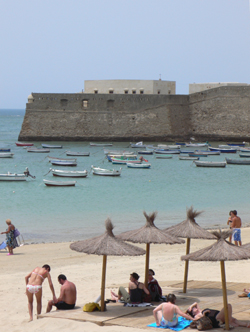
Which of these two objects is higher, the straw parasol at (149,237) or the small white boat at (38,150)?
the small white boat at (38,150)

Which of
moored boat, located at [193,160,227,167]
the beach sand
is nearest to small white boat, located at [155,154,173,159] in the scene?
moored boat, located at [193,160,227,167]

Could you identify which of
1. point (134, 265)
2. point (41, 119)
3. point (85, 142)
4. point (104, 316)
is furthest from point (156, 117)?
Answer: point (104, 316)

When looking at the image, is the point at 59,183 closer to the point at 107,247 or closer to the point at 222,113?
the point at 107,247

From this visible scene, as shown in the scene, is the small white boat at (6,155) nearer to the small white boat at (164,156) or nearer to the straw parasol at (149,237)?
the small white boat at (164,156)

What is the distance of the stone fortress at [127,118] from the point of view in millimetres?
54219

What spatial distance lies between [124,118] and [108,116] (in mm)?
1629

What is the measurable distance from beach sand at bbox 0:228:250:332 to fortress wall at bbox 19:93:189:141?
40.0 m

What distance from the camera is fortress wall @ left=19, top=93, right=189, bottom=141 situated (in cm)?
5456

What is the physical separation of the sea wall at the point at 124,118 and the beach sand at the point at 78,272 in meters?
39.9

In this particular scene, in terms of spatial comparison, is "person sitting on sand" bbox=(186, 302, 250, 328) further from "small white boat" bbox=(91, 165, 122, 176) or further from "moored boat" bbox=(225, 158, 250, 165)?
"moored boat" bbox=(225, 158, 250, 165)

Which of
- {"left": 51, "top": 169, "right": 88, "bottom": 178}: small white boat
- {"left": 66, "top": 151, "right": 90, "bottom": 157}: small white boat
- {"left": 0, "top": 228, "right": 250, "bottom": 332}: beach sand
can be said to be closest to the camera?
{"left": 0, "top": 228, "right": 250, "bottom": 332}: beach sand

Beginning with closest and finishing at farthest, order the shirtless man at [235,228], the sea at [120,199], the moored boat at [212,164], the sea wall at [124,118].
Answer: the shirtless man at [235,228] → the sea at [120,199] → the moored boat at [212,164] → the sea wall at [124,118]

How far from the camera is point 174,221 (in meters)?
19.7

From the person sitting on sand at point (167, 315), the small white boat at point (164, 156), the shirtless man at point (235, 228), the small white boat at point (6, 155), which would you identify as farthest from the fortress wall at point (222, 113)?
the person sitting on sand at point (167, 315)
